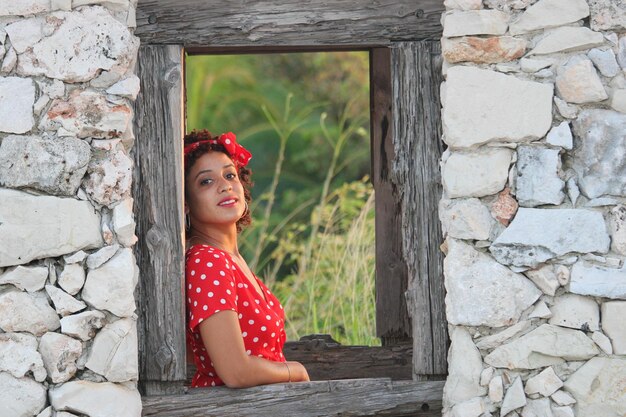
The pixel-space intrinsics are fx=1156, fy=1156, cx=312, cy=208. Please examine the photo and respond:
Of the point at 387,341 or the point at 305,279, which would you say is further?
the point at 305,279

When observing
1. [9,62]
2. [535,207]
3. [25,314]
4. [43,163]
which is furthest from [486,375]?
[9,62]

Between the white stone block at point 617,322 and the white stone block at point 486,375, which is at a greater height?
the white stone block at point 617,322

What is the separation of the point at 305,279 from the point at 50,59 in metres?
3.90

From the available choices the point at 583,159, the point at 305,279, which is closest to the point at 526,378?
the point at 583,159

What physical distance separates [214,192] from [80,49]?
46.3 inches

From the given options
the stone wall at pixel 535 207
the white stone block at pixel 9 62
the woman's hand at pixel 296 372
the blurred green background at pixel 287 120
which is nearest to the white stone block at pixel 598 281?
the stone wall at pixel 535 207

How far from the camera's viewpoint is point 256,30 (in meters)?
4.71

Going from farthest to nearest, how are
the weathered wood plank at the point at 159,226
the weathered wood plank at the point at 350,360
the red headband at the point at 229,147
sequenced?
the weathered wood plank at the point at 350,360 < the red headband at the point at 229,147 < the weathered wood plank at the point at 159,226

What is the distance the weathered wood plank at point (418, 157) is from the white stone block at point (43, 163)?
4.35 feet

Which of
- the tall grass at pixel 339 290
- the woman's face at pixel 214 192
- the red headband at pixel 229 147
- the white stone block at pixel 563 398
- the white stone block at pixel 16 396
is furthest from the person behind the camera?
the tall grass at pixel 339 290

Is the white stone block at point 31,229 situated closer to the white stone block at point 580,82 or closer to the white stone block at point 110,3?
the white stone block at point 110,3

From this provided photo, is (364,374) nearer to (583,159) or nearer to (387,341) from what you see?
(387,341)

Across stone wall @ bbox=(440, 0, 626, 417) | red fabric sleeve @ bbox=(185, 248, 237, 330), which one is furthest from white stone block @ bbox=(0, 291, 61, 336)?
stone wall @ bbox=(440, 0, 626, 417)

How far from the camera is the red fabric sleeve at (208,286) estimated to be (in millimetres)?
4715
